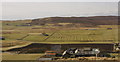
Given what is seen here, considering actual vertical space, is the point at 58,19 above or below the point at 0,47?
above

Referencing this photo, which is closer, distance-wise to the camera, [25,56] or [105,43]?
[25,56]

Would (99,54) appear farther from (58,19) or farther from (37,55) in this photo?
(58,19)

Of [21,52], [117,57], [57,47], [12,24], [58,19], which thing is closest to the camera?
[117,57]

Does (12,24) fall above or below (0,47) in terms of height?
above

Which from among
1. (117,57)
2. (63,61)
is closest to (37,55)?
(63,61)

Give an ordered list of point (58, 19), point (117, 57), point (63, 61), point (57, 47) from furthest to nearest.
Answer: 1. point (58, 19)
2. point (57, 47)
3. point (117, 57)
4. point (63, 61)

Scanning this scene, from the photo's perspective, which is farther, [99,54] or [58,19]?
[58,19]

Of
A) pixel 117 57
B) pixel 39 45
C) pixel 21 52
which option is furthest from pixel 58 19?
pixel 117 57

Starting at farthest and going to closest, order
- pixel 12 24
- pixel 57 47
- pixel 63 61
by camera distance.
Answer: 1. pixel 12 24
2. pixel 57 47
3. pixel 63 61

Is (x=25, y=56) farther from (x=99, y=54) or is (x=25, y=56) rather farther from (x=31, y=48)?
(x=99, y=54)
